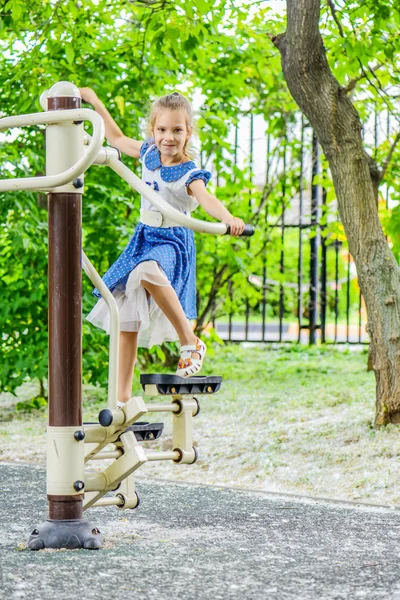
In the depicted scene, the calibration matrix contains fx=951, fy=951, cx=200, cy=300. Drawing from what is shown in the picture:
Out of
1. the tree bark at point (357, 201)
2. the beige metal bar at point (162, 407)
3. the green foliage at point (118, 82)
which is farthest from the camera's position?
the green foliage at point (118, 82)

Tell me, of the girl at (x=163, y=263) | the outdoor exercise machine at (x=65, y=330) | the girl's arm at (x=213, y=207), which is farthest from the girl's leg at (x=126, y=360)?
the girl's arm at (x=213, y=207)

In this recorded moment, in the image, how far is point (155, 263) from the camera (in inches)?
136

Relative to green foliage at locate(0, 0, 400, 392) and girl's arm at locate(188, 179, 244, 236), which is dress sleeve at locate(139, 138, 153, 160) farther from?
green foliage at locate(0, 0, 400, 392)

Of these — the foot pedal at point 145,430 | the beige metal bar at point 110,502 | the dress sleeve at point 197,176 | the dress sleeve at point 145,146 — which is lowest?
the beige metal bar at point 110,502

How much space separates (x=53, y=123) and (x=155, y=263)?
66 centimetres

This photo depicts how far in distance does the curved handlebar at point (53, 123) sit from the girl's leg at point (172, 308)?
24.5 inches

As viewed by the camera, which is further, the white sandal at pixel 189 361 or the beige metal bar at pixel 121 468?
the white sandal at pixel 189 361

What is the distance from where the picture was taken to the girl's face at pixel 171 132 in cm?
346

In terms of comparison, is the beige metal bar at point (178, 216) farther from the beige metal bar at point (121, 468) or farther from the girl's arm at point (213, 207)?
the beige metal bar at point (121, 468)

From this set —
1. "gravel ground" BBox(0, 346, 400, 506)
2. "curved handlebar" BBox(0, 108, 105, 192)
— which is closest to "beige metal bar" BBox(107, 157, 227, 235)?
"curved handlebar" BBox(0, 108, 105, 192)

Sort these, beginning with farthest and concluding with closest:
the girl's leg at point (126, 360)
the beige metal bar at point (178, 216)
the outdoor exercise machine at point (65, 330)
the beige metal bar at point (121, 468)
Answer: the girl's leg at point (126, 360) < the beige metal bar at point (121, 468) < the outdoor exercise machine at point (65, 330) < the beige metal bar at point (178, 216)

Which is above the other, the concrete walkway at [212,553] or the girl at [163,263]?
the girl at [163,263]

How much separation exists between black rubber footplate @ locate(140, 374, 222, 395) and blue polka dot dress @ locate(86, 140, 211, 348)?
0.29 metres

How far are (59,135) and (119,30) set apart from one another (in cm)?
462
